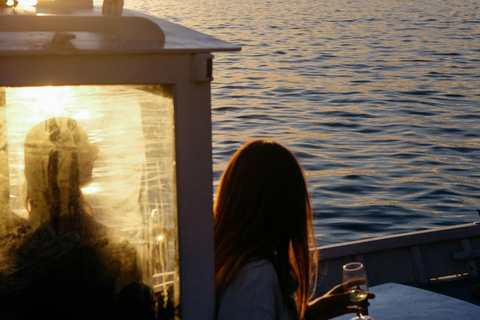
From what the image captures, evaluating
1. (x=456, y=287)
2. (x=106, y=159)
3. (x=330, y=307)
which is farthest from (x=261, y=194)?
→ (x=456, y=287)

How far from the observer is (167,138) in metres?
1.59

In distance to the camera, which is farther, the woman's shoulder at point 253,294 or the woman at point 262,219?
the woman at point 262,219

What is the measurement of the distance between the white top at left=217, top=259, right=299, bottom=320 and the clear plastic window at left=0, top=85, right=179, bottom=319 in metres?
0.19

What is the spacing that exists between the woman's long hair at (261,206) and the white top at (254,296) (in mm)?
44

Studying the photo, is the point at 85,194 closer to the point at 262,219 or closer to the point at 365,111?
the point at 262,219

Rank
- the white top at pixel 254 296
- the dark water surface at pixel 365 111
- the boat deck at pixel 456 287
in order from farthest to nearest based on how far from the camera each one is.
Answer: the dark water surface at pixel 365 111
the boat deck at pixel 456 287
the white top at pixel 254 296

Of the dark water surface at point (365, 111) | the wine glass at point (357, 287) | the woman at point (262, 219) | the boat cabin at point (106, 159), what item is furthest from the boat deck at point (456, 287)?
the dark water surface at point (365, 111)

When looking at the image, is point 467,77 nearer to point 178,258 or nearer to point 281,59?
point 281,59

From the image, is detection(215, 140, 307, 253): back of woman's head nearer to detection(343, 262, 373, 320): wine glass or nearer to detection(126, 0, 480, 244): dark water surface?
detection(343, 262, 373, 320): wine glass

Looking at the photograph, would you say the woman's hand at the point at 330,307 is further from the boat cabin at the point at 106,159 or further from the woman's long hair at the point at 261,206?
the boat cabin at the point at 106,159

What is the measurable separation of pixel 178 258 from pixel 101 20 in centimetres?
50

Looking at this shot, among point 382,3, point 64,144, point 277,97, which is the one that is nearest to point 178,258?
point 64,144

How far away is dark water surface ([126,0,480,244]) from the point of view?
32.9 feet

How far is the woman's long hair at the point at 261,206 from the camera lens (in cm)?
189
